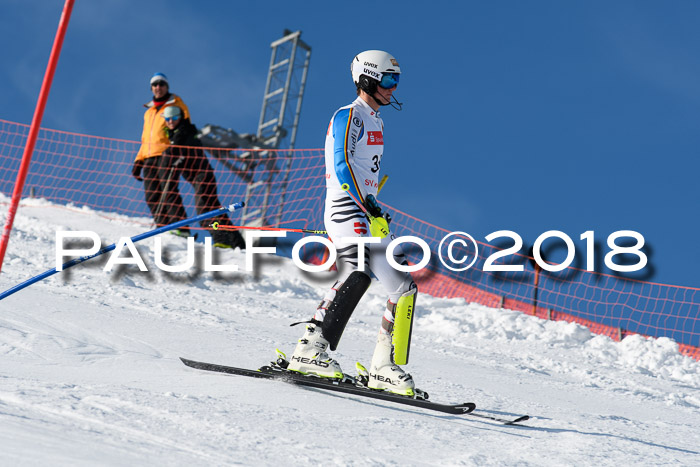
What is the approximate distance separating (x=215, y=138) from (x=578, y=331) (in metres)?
12.2

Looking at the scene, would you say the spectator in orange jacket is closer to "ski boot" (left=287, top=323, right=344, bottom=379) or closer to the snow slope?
the snow slope

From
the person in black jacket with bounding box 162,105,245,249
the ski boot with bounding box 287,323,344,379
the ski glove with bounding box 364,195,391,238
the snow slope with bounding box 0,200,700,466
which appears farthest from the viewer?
the person in black jacket with bounding box 162,105,245,249

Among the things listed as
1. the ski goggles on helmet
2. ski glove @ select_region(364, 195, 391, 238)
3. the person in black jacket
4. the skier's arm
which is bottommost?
ski glove @ select_region(364, 195, 391, 238)

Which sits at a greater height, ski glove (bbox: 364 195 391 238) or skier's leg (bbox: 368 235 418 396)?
ski glove (bbox: 364 195 391 238)

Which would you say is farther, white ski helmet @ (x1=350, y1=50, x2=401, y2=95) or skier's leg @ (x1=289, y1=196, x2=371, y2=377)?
white ski helmet @ (x1=350, y1=50, x2=401, y2=95)

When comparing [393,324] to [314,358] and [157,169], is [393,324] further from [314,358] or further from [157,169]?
[157,169]

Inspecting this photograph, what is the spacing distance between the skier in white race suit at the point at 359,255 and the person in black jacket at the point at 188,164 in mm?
6812

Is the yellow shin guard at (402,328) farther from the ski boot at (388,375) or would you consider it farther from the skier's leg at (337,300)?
the skier's leg at (337,300)

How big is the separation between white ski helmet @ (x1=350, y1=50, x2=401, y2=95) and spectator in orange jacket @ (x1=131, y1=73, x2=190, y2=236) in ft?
23.2

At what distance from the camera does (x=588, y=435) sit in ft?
13.0

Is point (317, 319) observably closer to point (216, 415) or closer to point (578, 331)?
point (216, 415)

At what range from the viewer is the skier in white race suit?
4.17 meters

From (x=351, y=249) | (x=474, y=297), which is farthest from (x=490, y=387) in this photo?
(x=474, y=297)

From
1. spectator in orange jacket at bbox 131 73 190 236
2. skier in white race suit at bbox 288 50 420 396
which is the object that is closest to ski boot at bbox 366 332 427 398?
skier in white race suit at bbox 288 50 420 396
